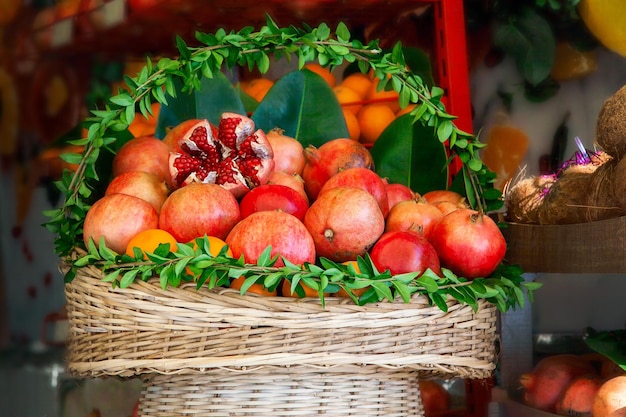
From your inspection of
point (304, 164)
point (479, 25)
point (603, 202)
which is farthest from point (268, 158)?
point (479, 25)

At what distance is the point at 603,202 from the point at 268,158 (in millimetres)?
594

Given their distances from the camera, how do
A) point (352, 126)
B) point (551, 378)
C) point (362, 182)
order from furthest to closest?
point (352, 126) → point (551, 378) → point (362, 182)

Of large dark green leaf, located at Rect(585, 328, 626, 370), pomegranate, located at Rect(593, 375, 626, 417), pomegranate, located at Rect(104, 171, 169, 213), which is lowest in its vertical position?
pomegranate, located at Rect(593, 375, 626, 417)

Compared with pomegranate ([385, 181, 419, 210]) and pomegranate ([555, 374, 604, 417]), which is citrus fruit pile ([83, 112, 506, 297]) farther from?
pomegranate ([555, 374, 604, 417])

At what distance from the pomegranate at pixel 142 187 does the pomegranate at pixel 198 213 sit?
0.10m

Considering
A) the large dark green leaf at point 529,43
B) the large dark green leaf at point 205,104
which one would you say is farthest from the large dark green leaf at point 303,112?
the large dark green leaf at point 529,43

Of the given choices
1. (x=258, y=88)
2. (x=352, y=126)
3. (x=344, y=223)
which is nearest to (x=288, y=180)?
(x=344, y=223)

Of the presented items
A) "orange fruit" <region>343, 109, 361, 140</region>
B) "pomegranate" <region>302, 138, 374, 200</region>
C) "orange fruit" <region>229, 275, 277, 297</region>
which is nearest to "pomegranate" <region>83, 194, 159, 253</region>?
"orange fruit" <region>229, 275, 277, 297</region>

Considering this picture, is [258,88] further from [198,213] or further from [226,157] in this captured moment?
[198,213]

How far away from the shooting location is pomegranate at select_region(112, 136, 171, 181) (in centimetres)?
153

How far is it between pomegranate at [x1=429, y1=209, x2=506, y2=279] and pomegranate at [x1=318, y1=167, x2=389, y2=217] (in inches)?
5.1

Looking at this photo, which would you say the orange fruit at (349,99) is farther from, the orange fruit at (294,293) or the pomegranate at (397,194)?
the orange fruit at (294,293)

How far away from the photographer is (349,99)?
6.74 feet

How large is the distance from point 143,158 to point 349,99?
68 centimetres
